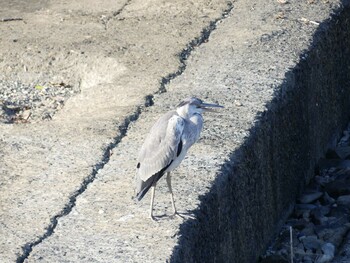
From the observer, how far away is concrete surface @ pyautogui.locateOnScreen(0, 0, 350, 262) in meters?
4.82

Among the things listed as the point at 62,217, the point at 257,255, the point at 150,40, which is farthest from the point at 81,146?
the point at 150,40

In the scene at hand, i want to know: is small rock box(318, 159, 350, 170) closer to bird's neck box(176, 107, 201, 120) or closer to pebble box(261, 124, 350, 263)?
pebble box(261, 124, 350, 263)

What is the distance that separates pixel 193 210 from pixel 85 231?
55 centimetres

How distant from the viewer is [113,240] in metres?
4.65

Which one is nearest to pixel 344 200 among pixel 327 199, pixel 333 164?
pixel 327 199

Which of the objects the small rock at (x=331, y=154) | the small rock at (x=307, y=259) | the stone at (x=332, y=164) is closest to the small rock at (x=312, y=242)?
the small rock at (x=307, y=259)

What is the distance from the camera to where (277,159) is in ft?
20.9

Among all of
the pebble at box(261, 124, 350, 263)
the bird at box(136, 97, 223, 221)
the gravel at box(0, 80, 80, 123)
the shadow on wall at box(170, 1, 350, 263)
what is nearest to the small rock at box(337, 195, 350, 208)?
the pebble at box(261, 124, 350, 263)

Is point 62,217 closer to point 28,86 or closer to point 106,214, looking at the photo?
point 106,214

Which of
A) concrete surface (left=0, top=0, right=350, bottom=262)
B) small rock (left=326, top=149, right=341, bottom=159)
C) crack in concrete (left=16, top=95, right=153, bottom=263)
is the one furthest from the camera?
small rock (left=326, top=149, right=341, bottom=159)

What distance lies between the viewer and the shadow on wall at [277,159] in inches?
204

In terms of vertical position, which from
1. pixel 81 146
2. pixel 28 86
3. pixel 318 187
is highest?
pixel 81 146

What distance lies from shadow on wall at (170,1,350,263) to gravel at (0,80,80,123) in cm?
143

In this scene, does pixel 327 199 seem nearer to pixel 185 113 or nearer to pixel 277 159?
pixel 277 159
